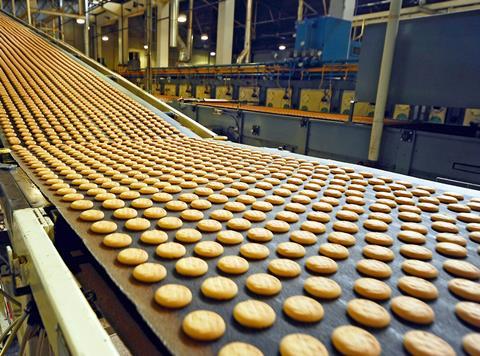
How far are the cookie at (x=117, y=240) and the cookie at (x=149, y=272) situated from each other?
13cm

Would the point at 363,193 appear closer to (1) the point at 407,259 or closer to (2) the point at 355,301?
(1) the point at 407,259

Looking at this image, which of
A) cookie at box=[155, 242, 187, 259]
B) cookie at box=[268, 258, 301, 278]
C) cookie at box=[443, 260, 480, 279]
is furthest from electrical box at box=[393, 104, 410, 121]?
cookie at box=[155, 242, 187, 259]

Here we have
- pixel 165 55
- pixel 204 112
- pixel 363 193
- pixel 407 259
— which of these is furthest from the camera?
pixel 165 55

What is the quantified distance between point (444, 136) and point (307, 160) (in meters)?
1.56

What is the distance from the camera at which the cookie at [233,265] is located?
0.80m

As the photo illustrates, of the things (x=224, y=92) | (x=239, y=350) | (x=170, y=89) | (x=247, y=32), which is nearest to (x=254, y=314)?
(x=239, y=350)

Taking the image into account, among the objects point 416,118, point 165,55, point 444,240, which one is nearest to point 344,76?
point 416,118

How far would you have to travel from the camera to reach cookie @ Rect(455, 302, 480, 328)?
26.0 inches

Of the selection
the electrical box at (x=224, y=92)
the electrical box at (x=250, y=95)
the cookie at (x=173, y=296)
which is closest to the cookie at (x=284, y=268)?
the cookie at (x=173, y=296)

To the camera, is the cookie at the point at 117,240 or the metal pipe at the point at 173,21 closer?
the cookie at the point at 117,240

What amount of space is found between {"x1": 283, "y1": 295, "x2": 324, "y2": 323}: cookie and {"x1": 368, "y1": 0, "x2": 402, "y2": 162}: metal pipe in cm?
296

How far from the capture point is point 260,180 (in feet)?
5.16

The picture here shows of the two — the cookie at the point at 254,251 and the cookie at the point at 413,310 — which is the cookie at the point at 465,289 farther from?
the cookie at the point at 254,251

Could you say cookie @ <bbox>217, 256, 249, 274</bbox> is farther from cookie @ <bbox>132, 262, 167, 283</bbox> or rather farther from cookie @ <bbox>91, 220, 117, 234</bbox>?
cookie @ <bbox>91, 220, 117, 234</bbox>
